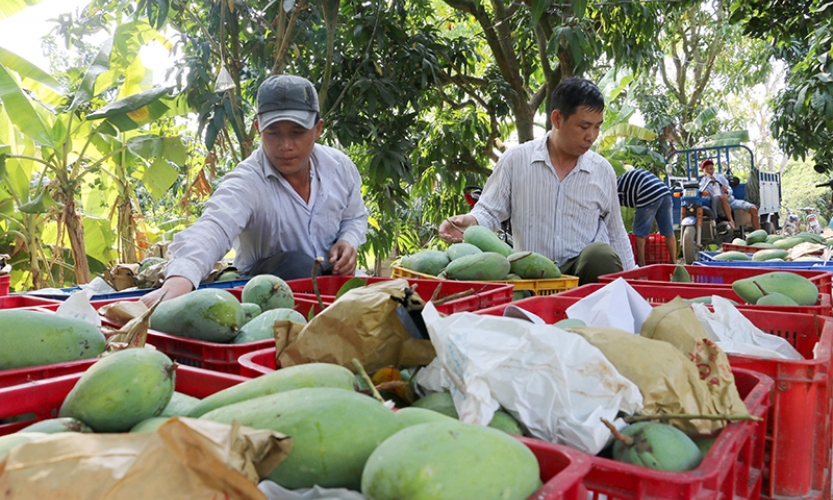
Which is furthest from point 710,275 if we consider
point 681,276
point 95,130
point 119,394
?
point 95,130

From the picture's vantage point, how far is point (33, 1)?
534cm

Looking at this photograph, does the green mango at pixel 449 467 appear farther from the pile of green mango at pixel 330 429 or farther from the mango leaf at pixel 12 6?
the mango leaf at pixel 12 6

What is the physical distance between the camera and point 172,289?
1.96 meters

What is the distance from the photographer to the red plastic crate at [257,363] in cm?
110

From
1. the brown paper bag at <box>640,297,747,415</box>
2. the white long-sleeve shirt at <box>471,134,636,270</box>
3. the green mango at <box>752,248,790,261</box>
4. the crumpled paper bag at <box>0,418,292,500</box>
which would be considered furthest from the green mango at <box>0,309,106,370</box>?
the green mango at <box>752,248,790,261</box>

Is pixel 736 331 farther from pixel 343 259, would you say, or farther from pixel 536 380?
pixel 343 259

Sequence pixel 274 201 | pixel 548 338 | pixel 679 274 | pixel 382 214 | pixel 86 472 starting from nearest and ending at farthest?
pixel 86 472 < pixel 548 338 < pixel 679 274 < pixel 274 201 < pixel 382 214

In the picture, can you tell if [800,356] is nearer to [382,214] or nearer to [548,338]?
[548,338]

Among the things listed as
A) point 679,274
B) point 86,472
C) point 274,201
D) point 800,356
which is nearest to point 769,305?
point 800,356

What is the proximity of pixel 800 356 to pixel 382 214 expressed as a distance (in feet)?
15.8

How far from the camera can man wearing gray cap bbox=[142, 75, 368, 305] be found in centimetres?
246

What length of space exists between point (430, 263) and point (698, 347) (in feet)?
5.33

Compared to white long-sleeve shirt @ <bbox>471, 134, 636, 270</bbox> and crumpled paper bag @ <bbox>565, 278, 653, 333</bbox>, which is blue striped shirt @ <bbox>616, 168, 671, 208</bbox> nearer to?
white long-sleeve shirt @ <bbox>471, 134, 636, 270</bbox>

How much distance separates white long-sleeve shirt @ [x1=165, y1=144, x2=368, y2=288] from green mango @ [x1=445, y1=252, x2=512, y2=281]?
0.66 meters
